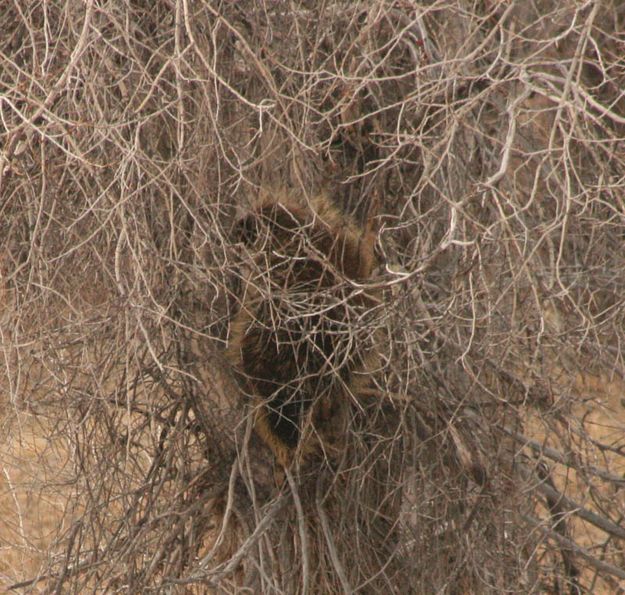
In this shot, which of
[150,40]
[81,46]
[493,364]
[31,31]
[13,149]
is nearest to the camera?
[81,46]

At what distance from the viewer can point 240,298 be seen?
3.72 metres

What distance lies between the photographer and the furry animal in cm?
349

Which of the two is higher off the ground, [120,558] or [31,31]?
[31,31]

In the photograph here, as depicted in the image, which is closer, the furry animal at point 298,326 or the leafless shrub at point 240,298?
the leafless shrub at point 240,298

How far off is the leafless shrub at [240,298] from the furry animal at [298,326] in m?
0.09

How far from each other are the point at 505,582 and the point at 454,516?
11.3 inches

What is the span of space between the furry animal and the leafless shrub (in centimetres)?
9

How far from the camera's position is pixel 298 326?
364 centimetres

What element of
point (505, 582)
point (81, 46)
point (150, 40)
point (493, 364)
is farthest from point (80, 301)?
point (505, 582)

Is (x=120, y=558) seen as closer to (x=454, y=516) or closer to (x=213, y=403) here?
(x=213, y=403)

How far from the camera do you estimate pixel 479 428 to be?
157 inches

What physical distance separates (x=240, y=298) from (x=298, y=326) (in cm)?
23

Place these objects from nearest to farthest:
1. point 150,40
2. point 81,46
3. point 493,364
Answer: point 81,46, point 150,40, point 493,364

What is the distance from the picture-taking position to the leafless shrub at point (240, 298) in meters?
3.34
